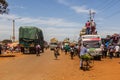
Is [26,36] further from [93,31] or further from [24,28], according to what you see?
[93,31]

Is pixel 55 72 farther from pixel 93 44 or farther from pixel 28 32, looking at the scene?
pixel 28 32

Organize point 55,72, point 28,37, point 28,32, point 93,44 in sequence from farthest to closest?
point 28,32 < point 28,37 < point 93,44 < point 55,72

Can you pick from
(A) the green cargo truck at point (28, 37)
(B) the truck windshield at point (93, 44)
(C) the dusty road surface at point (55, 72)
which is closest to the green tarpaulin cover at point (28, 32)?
(A) the green cargo truck at point (28, 37)

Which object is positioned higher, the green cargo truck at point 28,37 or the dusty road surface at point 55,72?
the green cargo truck at point 28,37

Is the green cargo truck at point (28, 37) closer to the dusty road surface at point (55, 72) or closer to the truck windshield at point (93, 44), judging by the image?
the truck windshield at point (93, 44)

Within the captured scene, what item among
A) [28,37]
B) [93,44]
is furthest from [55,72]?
[28,37]

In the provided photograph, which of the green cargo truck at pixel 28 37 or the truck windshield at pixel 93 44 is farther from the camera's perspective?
the green cargo truck at pixel 28 37

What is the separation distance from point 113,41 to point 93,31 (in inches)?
278

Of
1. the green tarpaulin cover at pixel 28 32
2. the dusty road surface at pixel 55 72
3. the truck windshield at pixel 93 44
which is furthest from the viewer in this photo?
the green tarpaulin cover at pixel 28 32

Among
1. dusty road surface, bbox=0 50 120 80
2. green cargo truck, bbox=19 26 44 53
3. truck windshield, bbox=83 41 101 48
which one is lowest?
dusty road surface, bbox=0 50 120 80

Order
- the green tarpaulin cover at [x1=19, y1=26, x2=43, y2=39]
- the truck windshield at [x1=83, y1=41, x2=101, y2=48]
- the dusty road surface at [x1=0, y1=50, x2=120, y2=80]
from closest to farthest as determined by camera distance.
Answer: the dusty road surface at [x1=0, y1=50, x2=120, y2=80] < the truck windshield at [x1=83, y1=41, x2=101, y2=48] < the green tarpaulin cover at [x1=19, y1=26, x2=43, y2=39]

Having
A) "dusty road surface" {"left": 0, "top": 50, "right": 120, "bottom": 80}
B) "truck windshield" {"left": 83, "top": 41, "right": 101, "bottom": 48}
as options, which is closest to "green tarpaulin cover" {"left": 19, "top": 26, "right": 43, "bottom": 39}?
"truck windshield" {"left": 83, "top": 41, "right": 101, "bottom": 48}

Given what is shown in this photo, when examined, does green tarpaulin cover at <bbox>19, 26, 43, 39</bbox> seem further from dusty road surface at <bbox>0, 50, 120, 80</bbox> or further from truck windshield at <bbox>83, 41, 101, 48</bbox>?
dusty road surface at <bbox>0, 50, 120, 80</bbox>

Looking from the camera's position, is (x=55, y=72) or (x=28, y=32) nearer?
(x=55, y=72)
